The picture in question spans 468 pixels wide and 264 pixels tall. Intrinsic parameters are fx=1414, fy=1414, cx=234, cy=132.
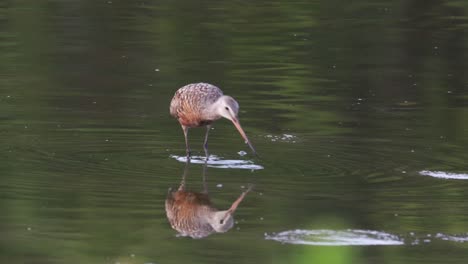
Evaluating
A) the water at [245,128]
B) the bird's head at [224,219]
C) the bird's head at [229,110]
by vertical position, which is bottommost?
the water at [245,128]

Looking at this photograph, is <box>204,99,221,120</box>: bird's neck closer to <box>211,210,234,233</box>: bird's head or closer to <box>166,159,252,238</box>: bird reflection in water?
<box>166,159,252,238</box>: bird reflection in water

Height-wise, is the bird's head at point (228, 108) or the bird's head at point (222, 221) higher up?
the bird's head at point (228, 108)

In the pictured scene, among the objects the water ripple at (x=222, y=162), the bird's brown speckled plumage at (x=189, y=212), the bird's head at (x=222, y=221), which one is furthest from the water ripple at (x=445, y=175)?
the bird's head at (x=222, y=221)

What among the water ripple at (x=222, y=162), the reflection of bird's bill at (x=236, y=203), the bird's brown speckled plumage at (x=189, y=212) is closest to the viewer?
the bird's brown speckled plumage at (x=189, y=212)

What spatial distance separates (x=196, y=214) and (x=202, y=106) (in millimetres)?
2283

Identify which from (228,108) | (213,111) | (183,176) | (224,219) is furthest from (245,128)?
(224,219)

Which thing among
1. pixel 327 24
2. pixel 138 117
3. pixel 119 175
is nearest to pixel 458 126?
pixel 138 117

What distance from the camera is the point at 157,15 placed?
869 inches

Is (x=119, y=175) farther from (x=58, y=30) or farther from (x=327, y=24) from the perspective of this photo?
(x=327, y=24)

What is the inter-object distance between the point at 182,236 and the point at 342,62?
953 centimetres

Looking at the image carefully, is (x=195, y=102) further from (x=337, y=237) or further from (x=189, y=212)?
(x=337, y=237)

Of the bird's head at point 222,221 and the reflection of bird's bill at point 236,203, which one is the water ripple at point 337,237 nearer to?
the bird's head at point 222,221

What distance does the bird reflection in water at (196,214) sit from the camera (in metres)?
9.03

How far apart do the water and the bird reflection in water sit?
0.09 m
